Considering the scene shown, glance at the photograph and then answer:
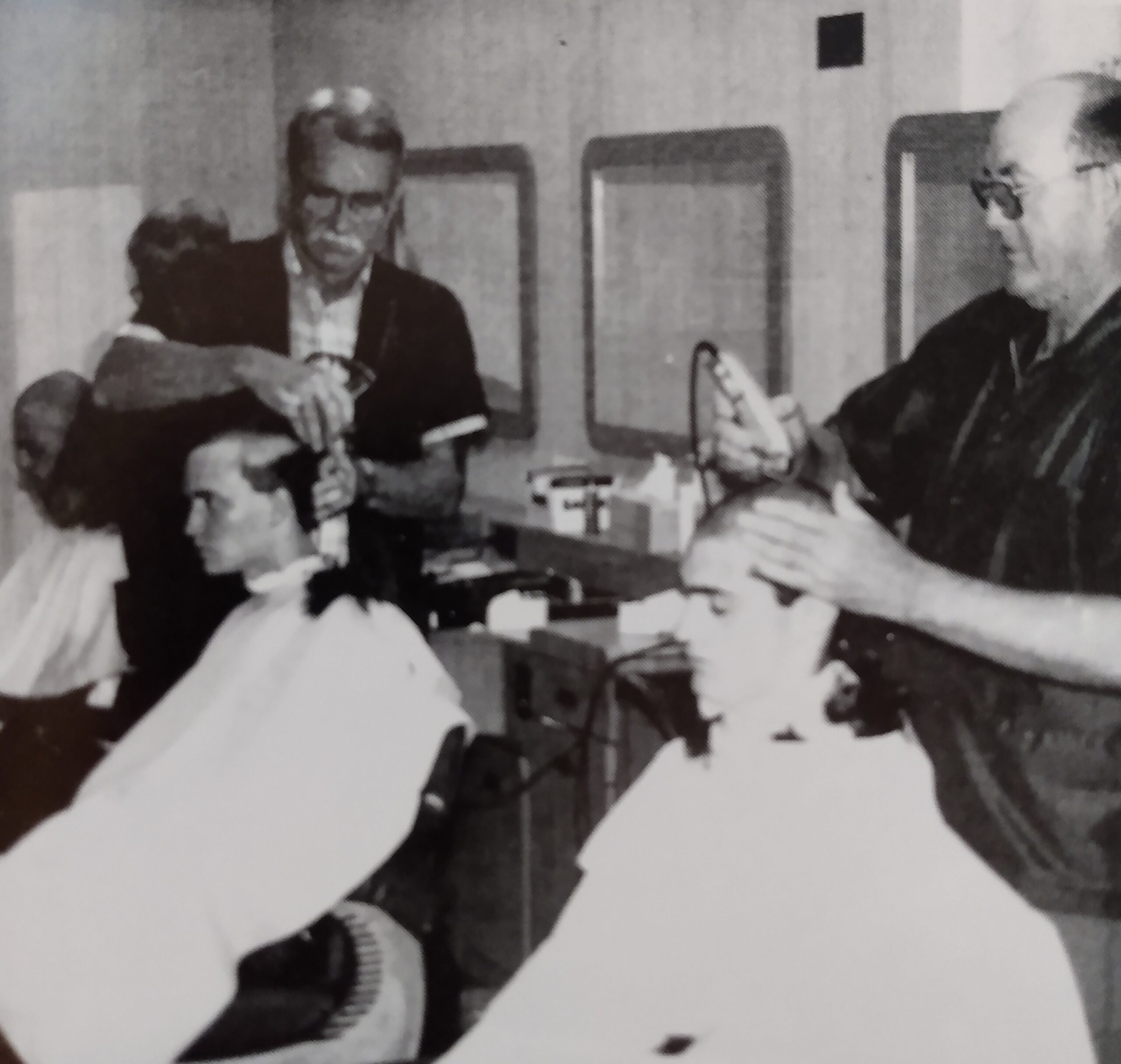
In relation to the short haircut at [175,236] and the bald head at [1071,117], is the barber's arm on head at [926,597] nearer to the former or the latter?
the bald head at [1071,117]

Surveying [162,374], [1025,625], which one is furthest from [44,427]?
[1025,625]

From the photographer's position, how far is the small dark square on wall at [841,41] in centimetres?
163

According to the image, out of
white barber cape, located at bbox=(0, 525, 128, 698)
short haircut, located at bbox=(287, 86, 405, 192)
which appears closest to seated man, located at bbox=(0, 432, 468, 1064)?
white barber cape, located at bbox=(0, 525, 128, 698)

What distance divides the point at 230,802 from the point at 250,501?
15.5 inches

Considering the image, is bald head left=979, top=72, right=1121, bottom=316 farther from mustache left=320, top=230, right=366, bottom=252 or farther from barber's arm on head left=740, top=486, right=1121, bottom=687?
mustache left=320, top=230, right=366, bottom=252

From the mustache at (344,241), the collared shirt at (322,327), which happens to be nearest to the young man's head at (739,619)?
the collared shirt at (322,327)

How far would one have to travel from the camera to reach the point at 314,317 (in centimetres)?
179

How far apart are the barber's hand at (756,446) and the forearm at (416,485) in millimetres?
357

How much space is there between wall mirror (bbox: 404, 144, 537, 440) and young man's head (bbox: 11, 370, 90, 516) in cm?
49

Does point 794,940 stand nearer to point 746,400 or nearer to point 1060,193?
point 746,400

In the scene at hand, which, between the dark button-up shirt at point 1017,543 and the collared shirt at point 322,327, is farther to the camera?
the collared shirt at point 322,327

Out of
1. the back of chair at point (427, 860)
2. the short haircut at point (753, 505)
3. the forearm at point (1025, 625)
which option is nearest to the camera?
the forearm at point (1025, 625)

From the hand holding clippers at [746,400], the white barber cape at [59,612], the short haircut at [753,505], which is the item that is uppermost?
the hand holding clippers at [746,400]

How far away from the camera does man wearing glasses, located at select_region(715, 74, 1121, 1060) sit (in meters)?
1.55
